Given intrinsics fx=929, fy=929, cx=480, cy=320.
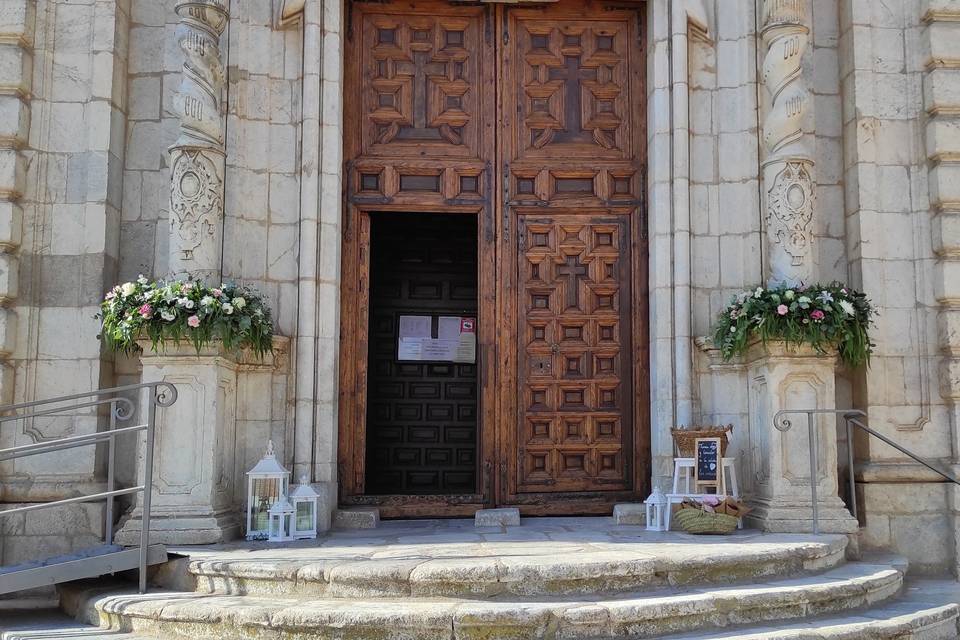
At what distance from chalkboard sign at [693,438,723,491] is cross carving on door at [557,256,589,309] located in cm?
167

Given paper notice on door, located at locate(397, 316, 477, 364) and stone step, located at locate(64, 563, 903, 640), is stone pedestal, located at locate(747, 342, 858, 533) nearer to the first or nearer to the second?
stone step, located at locate(64, 563, 903, 640)

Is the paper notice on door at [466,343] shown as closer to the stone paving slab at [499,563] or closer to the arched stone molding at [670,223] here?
the arched stone molding at [670,223]

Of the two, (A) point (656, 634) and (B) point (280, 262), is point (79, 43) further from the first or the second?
(A) point (656, 634)

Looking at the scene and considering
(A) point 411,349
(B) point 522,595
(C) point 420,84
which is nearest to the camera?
(B) point 522,595

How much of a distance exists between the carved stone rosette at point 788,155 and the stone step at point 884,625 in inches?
92.8

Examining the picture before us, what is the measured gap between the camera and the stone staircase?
439cm

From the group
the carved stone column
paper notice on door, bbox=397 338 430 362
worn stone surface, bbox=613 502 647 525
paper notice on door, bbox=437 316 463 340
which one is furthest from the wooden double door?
paper notice on door, bbox=437 316 463 340

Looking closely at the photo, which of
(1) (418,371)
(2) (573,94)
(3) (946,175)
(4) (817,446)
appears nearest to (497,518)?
(4) (817,446)

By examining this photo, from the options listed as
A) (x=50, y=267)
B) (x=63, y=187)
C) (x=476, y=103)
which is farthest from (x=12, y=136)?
(x=476, y=103)

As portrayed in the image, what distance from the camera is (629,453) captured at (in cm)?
762

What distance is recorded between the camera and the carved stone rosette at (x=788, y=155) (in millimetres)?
6891

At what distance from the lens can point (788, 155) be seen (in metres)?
6.97

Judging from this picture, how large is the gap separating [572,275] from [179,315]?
322 cm

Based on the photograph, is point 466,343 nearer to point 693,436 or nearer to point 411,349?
point 411,349
